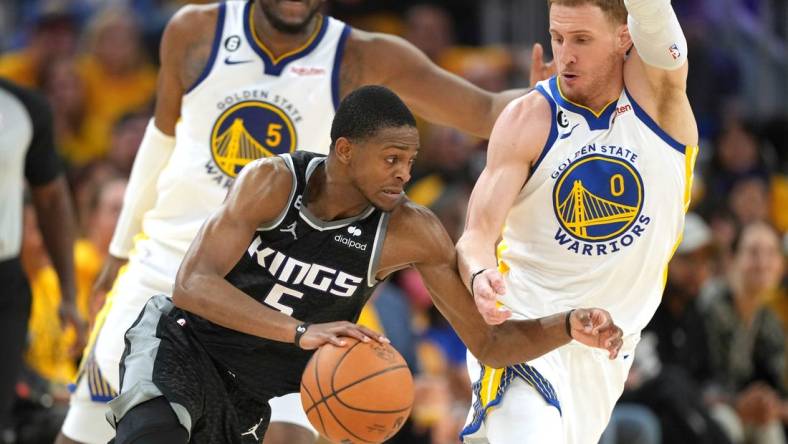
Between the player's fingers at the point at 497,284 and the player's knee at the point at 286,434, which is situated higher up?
the player's fingers at the point at 497,284

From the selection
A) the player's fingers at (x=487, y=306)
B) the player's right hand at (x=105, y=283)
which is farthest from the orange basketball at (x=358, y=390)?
the player's right hand at (x=105, y=283)

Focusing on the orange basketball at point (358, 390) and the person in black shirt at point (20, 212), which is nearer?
the orange basketball at point (358, 390)

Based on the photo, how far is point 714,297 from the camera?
10.0m

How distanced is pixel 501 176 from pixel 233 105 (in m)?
1.41

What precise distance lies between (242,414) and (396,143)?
1.25m

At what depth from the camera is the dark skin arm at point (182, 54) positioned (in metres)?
5.77

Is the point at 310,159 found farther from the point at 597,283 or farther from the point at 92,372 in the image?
the point at 92,372

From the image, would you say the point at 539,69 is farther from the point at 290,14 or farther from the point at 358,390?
the point at 358,390

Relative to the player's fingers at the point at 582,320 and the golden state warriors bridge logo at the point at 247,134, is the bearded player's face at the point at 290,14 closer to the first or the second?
the golden state warriors bridge logo at the point at 247,134

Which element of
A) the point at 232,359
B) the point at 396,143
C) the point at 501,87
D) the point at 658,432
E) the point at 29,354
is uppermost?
the point at 396,143

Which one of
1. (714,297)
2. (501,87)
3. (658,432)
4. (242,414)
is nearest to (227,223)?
(242,414)

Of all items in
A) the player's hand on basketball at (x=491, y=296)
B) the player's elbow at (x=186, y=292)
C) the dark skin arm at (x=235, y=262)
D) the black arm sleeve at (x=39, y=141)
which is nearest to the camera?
the player's hand on basketball at (x=491, y=296)

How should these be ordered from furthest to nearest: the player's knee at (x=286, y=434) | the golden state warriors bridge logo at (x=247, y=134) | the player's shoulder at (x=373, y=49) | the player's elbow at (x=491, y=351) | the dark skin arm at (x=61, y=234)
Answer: the dark skin arm at (x=61, y=234) < the player's shoulder at (x=373, y=49) < the golden state warriors bridge logo at (x=247, y=134) < the player's knee at (x=286, y=434) < the player's elbow at (x=491, y=351)

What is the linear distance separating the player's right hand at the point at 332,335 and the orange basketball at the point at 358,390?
0.06 ft
